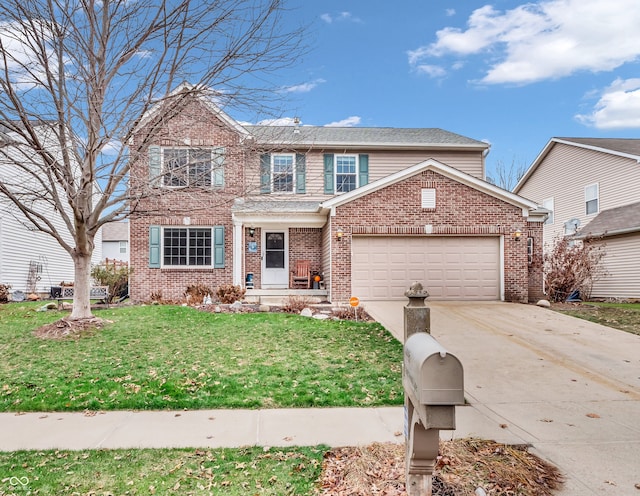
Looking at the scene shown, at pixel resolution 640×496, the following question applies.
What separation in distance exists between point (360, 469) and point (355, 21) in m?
11.7

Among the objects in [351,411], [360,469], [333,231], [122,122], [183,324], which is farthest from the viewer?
[333,231]

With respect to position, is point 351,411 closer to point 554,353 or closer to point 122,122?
point 554,353

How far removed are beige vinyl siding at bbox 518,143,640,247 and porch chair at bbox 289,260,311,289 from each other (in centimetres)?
1258

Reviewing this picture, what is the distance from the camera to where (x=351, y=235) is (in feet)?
46.6

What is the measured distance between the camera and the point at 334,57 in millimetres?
11820

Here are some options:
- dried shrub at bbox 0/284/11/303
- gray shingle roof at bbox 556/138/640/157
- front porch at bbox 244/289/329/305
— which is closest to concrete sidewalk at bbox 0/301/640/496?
front porch at bbox 244/289/329/305

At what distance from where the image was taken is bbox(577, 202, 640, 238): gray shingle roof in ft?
55.8

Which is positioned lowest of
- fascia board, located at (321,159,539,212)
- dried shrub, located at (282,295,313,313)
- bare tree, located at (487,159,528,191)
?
dried shrub, located at (282,295,313,313)

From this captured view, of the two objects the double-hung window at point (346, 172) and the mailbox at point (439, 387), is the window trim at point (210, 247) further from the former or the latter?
the mailbox at point (439, 387)

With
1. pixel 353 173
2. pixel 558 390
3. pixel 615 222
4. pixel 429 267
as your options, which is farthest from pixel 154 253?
pixel 615 222

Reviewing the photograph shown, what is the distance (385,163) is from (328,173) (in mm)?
2316

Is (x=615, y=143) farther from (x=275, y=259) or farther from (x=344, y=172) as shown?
(x=275, y=259)

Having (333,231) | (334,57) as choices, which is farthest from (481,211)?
(334,57)

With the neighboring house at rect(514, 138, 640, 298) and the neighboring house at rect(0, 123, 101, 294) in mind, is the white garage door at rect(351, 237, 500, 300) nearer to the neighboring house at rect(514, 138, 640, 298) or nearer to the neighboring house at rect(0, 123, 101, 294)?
the neighboring house at rect(514, 138, 640, 298)
